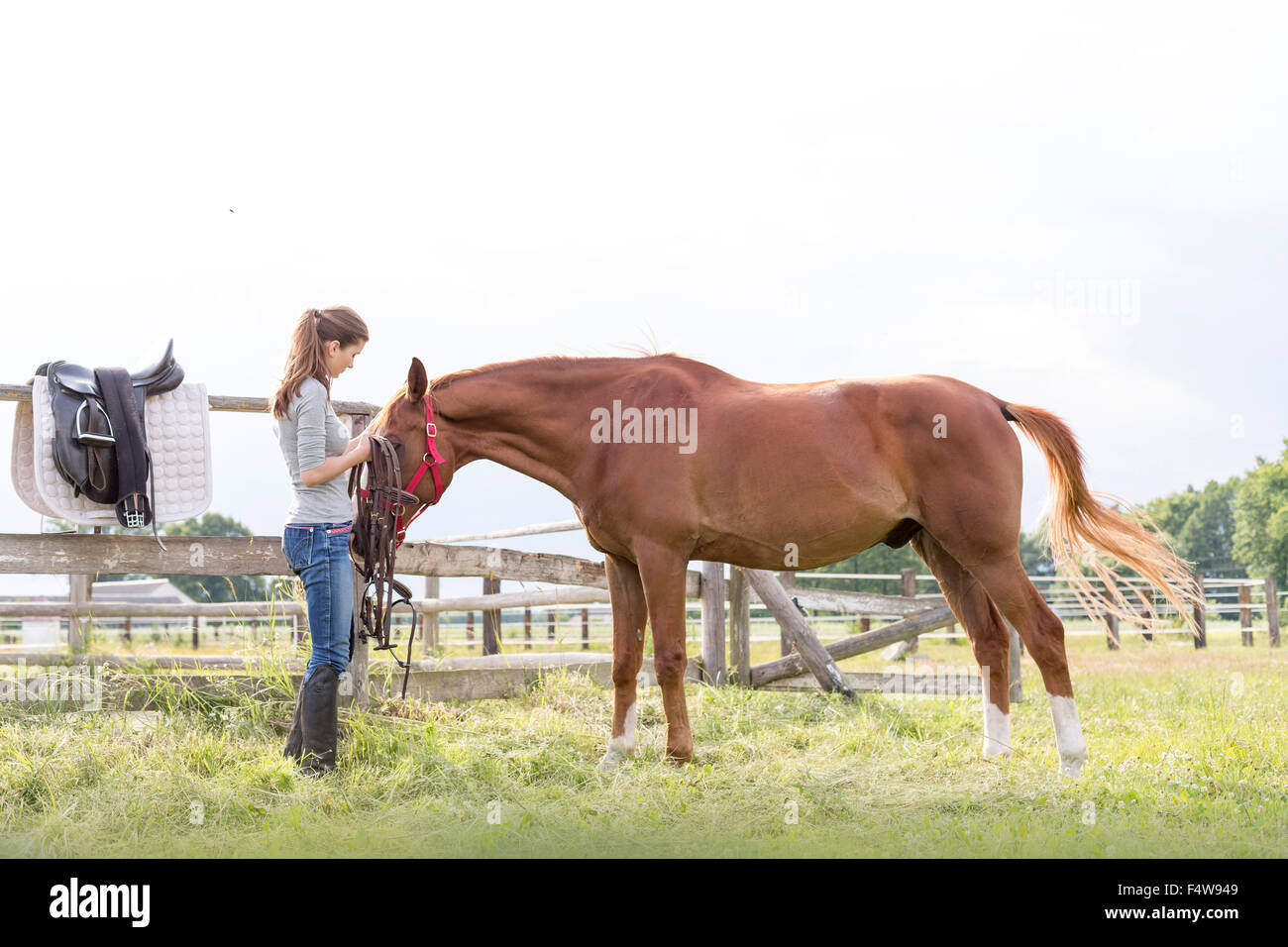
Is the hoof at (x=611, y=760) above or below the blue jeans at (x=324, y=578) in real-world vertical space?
below

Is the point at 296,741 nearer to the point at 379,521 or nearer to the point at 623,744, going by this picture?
the point at 379,521

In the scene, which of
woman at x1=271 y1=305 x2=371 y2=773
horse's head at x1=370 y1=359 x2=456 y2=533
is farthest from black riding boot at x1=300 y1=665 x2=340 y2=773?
horse's head at x1=370 y1=359 x2=456 y2=533

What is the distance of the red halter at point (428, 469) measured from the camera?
14.1 ft

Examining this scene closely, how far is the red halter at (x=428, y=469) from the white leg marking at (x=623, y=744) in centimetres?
139

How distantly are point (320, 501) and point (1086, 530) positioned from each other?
13.0 feet

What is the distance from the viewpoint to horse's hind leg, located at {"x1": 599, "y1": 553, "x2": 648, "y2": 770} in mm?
4582

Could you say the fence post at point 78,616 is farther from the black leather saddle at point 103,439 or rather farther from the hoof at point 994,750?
the hoof at point 994,750

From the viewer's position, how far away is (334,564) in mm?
4012

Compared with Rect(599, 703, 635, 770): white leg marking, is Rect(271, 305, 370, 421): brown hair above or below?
above

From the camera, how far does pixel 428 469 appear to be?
4.37 m

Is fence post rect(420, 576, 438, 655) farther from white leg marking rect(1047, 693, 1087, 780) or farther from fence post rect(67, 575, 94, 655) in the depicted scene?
white leg marking rect(1047, 693, 1087, 780)

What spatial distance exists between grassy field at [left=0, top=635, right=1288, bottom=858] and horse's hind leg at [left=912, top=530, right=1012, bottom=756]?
20cm

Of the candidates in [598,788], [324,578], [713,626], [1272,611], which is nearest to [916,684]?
[713,626]

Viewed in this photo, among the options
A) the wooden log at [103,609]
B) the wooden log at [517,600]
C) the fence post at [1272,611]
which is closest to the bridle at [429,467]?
the wooden log at [517,600]
